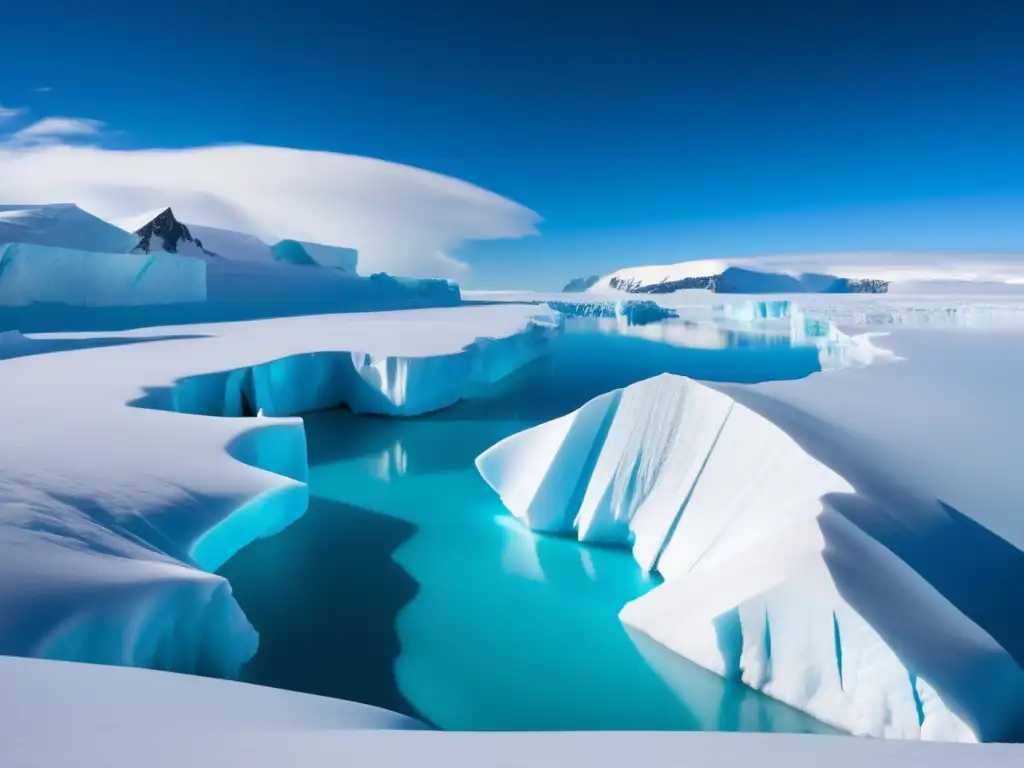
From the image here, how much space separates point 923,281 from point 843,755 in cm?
5859

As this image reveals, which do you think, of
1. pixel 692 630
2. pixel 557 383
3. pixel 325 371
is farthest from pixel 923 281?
→ pixel 692 630

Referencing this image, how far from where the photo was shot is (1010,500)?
312 cm

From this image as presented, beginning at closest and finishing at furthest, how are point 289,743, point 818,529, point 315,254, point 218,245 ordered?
point 289,743
point 818,529
point 218,245
point 315,254

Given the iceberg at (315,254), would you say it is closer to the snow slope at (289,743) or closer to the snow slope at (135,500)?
the snow slope at (135,500)

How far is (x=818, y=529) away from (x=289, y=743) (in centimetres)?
219

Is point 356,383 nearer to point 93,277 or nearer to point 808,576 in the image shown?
point 808,576

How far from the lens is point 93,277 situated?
1386 cm

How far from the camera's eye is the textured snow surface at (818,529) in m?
2.36

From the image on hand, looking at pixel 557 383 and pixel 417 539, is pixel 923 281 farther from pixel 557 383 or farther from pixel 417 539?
pixel 417 539

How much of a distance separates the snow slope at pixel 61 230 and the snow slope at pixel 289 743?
15.0 meters

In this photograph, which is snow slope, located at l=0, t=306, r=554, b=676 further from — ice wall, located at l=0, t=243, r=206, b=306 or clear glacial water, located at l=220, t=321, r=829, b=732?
ice wall, located at l=0, t=243, r=206, b=306

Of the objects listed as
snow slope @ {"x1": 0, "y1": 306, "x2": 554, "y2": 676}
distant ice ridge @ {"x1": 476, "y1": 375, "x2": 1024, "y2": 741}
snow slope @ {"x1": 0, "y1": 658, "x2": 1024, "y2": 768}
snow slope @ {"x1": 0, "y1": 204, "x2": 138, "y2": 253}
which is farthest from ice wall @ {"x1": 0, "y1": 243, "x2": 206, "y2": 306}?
snow slope @ {"x1": 0, "y1": 658, "x2": 1024, "y2": 768}

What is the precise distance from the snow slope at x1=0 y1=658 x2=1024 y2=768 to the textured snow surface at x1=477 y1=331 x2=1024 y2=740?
47.3 inches

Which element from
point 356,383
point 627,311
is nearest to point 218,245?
point 627,311
